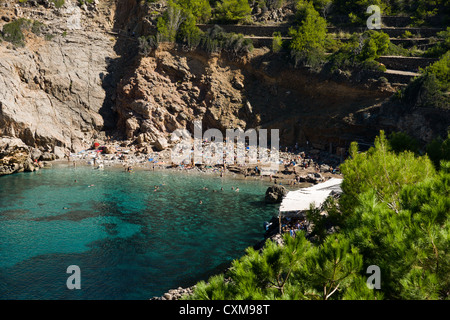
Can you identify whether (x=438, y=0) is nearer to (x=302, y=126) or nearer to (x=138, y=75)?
(x=302, y=126)

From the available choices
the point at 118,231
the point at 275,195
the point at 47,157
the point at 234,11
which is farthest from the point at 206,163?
the point at 234,11

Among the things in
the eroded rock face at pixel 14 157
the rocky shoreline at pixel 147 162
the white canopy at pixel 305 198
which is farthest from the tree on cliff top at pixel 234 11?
the white canopy at pixel 305 198

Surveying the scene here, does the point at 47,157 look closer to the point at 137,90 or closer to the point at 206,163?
the point at 137,90

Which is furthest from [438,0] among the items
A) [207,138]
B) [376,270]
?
[376,270]

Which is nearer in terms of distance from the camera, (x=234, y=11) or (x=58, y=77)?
(x=58, y=77)

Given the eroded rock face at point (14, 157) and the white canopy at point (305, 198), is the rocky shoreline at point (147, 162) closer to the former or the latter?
the eroded rock face at point (14, 157)

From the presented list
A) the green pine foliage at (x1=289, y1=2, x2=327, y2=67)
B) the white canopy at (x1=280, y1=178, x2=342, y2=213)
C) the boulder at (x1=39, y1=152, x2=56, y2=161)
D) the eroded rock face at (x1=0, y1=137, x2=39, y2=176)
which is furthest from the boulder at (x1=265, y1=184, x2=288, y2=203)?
the boulder at (x1=39, y1=152, x2=56, y2=161)
